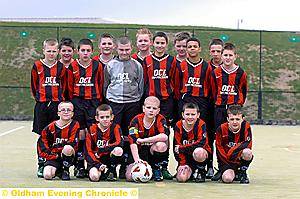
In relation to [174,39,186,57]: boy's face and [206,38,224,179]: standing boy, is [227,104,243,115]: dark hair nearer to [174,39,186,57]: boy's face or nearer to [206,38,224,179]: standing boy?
[206,38,224,179]: standing boy

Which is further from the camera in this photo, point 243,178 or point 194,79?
point 194,79

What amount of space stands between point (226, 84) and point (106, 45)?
139cm

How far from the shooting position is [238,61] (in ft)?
90.2

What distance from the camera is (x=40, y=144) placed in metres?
7.31

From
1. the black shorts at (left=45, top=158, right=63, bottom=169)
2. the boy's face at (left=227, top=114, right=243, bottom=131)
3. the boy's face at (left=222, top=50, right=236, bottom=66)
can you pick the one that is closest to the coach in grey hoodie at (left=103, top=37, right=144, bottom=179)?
the black shorts at (left=45, top=158, right=63, bottom=169)

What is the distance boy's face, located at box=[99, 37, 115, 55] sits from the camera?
745 centimetres

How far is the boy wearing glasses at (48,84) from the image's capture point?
7461 mm

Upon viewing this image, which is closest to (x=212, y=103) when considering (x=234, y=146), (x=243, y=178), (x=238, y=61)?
(x=234, y=146)

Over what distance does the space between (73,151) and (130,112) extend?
784 millimetres

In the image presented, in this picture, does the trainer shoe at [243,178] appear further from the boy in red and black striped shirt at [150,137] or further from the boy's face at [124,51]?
the boy's face at [124,51]

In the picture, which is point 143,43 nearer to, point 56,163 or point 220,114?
point 220,114

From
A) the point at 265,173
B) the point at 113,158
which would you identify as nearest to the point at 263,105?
Result: the point at 265,173

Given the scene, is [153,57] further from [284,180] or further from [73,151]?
[284,180]

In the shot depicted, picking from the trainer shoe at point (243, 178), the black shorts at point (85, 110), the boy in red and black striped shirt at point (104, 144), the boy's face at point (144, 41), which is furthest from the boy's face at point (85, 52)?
the trainer shoe at point (243, 178)
